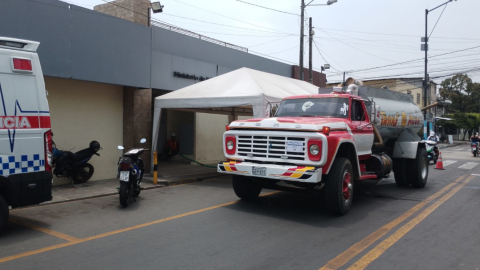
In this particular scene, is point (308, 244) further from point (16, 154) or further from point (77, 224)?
point (16, 154)

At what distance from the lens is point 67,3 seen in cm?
1008

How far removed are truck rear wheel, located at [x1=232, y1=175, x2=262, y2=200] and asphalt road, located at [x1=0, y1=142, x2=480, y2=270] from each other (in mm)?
236

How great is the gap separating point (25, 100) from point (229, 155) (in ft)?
12.1

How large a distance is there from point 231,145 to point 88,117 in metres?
5.69

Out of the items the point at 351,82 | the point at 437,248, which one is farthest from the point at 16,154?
the point at 351,82

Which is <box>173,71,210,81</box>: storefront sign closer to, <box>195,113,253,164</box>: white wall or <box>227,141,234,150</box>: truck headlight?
<box>195,113,253,164</box>: white wall

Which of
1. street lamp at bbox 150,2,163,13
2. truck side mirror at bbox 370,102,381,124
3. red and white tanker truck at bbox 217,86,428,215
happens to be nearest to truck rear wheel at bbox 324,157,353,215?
red and white tanker truck at bbox 217,86,428,215

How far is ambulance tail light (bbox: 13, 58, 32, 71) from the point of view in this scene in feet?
19.6

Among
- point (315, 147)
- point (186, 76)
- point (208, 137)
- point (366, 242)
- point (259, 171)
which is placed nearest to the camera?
point (366, 242)

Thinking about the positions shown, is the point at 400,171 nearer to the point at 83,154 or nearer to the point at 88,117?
the point at 83,154

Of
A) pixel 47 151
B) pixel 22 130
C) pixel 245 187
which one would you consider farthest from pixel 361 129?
pixel 22 130

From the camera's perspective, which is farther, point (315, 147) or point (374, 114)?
point (374, 114)

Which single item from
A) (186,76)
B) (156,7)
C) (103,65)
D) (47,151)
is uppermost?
(156,7)

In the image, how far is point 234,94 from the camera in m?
11.3
